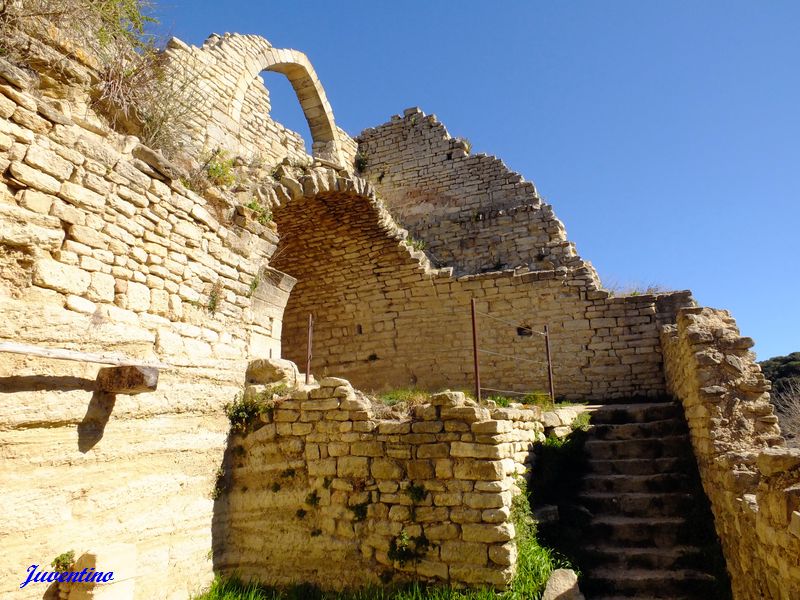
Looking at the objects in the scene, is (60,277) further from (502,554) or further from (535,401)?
(535,401)

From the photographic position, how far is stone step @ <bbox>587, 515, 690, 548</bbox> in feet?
17.5

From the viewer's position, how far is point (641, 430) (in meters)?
6.80

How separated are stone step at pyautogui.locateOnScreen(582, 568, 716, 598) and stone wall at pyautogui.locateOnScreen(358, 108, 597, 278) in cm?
574

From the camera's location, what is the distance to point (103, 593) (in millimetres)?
3691

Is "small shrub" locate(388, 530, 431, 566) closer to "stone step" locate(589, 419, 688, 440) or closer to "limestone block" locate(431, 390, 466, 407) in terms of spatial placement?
"limestone block" locate(431, 390, 466, 407)

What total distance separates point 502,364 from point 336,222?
4147mm

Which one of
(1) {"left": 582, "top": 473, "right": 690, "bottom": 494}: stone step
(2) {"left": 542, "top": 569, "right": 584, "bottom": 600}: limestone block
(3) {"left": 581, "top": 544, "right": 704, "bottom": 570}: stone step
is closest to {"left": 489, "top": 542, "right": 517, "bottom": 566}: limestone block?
(2) {"left": 542, "top": 569, "right": 584, "bottom": 600}: limestone block

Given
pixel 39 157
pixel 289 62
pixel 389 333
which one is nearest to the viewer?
pixel 39 157

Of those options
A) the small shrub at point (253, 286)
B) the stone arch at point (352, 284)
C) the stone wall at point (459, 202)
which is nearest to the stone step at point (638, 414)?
the stone wall at point (459, 202)

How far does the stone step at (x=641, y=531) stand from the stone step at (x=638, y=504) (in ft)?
0.40

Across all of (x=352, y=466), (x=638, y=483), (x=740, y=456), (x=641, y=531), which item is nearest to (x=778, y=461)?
(x=740, y=456)

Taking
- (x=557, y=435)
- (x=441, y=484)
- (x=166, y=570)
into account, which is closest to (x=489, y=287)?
(x=557, y=435)

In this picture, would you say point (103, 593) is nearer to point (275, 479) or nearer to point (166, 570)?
point (166, 570)

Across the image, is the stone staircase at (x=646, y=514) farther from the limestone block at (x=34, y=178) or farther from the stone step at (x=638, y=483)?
the limestone block at (x=34, y=178)
